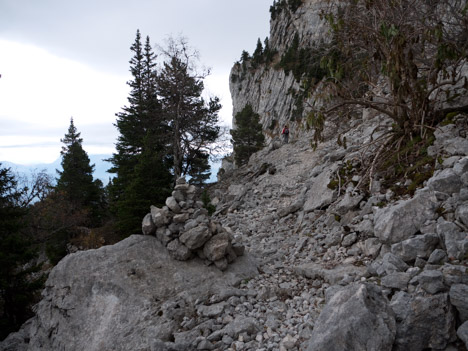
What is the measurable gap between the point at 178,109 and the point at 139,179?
854 centimetres

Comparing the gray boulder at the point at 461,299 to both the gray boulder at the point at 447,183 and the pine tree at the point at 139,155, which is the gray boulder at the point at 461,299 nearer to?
the gray boulder at the point at 447,183

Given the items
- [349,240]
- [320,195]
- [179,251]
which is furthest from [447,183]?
[179,251]

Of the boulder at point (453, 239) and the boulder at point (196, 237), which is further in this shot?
the boulder at point (196, 237)

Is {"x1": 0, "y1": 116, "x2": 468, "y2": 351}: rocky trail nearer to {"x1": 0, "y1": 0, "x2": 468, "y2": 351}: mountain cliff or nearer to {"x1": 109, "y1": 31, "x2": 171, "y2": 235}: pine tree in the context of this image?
{"x1": 0, "y1": 0, "x2": 468, "y2": 351}: mountain cliff

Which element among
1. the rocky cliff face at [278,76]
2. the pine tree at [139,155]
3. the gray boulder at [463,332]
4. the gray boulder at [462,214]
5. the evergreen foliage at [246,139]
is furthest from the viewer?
the rocky cliff face at [278,76]

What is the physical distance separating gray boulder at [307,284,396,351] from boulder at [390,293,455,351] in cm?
15

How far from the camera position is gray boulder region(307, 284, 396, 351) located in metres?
3.76

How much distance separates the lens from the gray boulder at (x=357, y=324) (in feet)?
12.3

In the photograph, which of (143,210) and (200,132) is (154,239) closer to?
(143,210)

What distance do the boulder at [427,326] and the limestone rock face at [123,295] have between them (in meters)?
4.43

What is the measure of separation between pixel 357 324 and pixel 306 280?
10.6ft

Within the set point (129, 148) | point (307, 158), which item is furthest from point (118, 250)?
point (129, 148)

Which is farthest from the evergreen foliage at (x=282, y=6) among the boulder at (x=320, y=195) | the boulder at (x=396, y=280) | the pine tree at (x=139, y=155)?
the boulder at (x=396, y=280)

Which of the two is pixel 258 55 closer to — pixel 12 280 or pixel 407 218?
pixel 12 280
